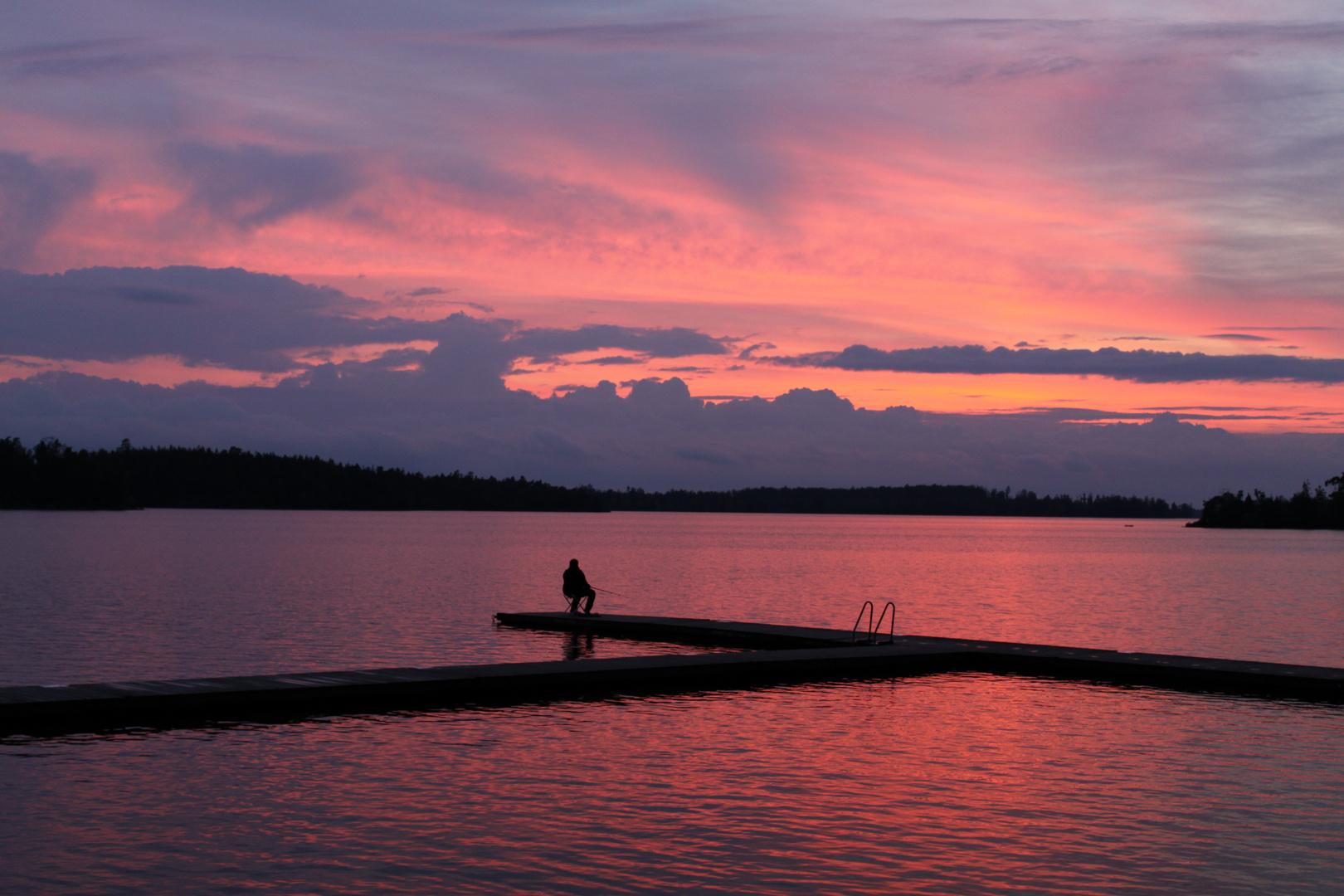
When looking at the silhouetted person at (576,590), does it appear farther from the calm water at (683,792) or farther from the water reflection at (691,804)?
the water reflection at (691,804)

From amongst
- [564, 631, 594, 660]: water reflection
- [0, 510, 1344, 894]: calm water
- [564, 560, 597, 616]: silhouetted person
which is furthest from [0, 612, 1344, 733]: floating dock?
[564, 560, 597, 616]: silhouetted person

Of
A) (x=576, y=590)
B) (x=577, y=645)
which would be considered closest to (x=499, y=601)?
(x=576, y=590)

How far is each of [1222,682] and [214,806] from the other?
829 inches

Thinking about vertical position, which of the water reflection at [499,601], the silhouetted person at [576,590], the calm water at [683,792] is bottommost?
the water reflection at [499,601]

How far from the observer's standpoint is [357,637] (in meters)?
37.7

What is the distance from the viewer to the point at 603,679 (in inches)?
964

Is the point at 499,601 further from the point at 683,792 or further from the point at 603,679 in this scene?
the point at 683,792

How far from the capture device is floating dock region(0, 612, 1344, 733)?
19469mm

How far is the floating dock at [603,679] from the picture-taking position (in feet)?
63.9

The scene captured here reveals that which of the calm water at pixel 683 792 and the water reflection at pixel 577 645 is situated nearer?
the calm water at pixel 683 792

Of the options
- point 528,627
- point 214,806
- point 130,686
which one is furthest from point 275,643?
point 214,806

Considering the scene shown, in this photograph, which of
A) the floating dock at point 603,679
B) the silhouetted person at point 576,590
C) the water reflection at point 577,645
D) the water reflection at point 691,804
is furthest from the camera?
the silhouetted person at point 576,590

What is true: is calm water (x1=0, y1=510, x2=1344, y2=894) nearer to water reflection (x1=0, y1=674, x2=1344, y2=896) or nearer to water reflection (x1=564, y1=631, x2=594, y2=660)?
water reflection (x1=0, y1=674, x2=1344, y2=896)

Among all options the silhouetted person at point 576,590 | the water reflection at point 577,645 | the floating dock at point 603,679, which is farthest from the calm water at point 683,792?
the silhouetted person at point 576,590
